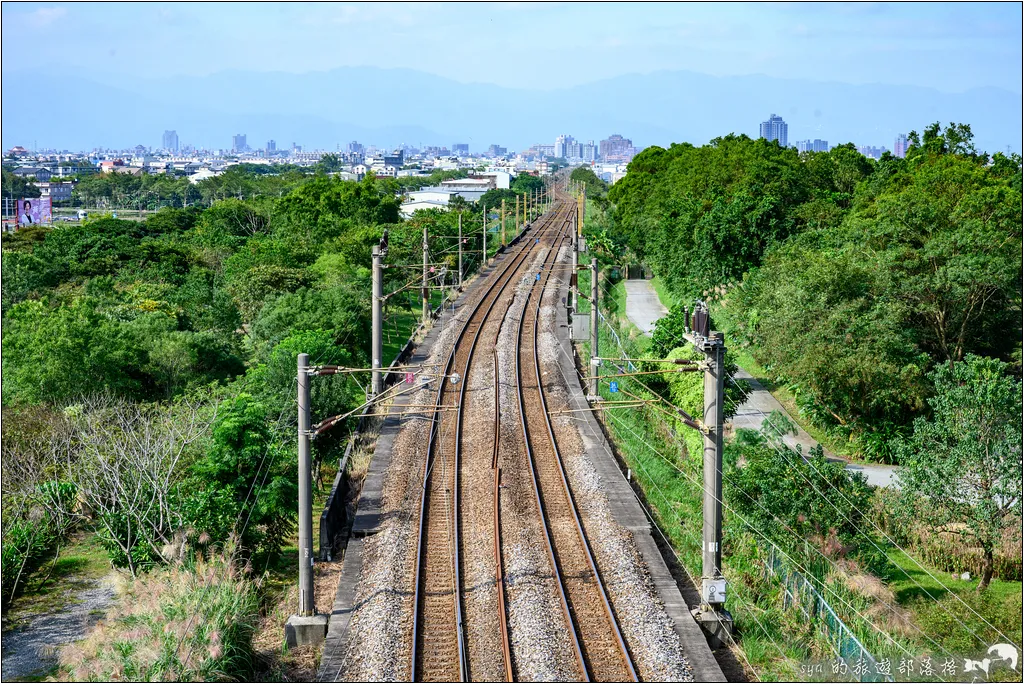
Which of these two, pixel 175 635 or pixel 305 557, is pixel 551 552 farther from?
pixel 175 635

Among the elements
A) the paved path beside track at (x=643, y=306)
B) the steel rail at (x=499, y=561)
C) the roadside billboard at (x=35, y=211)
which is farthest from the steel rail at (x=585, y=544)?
the roadside billboard at (x=35, y=211)

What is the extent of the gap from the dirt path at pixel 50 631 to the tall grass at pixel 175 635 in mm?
482

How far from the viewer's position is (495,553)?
16.1 meters

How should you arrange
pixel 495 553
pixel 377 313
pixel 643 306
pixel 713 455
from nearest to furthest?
pixel 713 455, pixel 495 553, pixel 377 313, pixel 643 306

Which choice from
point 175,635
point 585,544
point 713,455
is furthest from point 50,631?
point 713,455

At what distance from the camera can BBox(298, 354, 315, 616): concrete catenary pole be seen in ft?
45.5

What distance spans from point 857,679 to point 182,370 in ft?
65.2

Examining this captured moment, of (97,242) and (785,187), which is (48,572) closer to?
(97,242)

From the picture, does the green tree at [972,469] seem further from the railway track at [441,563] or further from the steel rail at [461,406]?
the railway track at [441,563]

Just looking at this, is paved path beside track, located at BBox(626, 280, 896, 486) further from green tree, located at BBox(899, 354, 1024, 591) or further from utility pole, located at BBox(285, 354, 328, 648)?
utility pole, located at BBox(285, 354, 328, 648)

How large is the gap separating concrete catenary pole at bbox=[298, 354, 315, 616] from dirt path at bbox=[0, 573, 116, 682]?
3.30m

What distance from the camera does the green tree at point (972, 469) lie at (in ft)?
53.1

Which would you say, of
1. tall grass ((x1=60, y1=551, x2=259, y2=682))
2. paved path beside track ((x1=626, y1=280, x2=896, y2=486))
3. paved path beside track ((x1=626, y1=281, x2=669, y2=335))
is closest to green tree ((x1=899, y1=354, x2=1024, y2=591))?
paved path beside track ((x1=626, y1=280, x2=896, y2=486))

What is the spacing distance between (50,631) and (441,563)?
5687 millimetres
